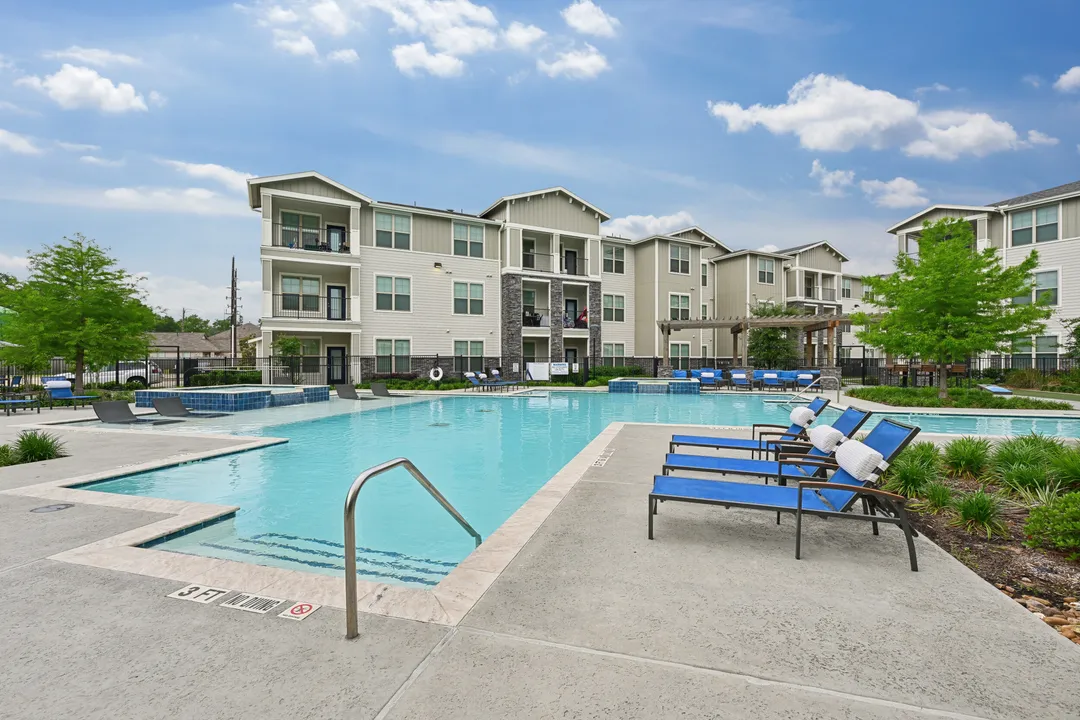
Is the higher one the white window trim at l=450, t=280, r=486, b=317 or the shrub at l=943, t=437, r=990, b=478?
the white window trim at l=450, t=280, r=486, b=317

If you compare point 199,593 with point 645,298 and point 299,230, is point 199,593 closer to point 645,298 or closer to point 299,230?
point 299,230

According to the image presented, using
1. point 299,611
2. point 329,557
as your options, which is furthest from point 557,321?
point 299,611

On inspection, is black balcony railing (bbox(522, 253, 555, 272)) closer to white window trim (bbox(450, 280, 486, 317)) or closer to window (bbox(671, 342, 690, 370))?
white window trim (bbox(450, 280, 486, 317))

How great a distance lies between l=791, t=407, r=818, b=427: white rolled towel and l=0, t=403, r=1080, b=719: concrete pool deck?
9.29 feet

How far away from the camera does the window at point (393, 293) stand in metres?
27.5

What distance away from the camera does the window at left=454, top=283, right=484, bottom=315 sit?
29641mm

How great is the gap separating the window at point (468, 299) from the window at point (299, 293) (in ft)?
24.7

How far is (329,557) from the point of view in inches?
183

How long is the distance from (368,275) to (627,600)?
1046 inches

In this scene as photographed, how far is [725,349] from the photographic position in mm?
38031

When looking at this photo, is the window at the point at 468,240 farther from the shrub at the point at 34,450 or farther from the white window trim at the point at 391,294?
the shrub at the point at 34,450

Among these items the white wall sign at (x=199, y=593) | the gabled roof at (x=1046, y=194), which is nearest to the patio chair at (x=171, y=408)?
the white wall sign at (x=199, y=593)

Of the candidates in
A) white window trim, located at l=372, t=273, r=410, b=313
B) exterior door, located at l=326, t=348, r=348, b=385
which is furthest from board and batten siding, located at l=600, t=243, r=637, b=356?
exterior door, located at l=326, t=348, r=348, b=385

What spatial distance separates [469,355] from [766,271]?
74.6 ft
